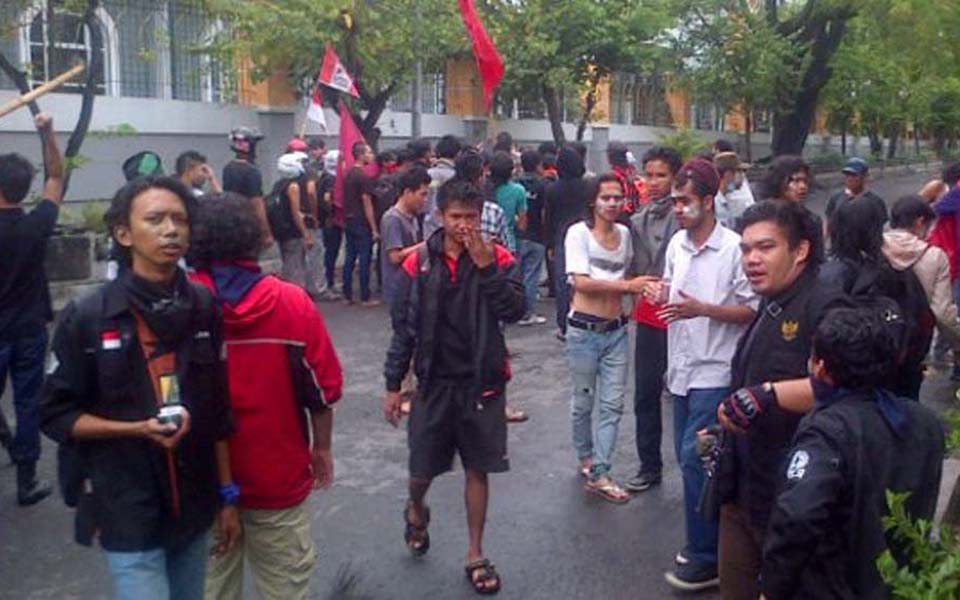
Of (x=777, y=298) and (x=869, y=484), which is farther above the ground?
(x=777, y=298)

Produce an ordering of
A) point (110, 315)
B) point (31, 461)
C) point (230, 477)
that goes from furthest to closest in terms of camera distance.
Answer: point (31, 461) → point (230, 477) → point (110, 315)

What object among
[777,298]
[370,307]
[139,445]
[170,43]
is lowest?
[370,307]

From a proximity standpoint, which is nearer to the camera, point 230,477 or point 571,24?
point 230,477

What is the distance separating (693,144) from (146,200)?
2201cm

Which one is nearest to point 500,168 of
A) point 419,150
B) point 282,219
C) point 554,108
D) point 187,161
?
point 419,150

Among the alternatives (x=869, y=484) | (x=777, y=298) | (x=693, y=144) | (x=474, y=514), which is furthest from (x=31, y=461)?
(x=693, y=144)

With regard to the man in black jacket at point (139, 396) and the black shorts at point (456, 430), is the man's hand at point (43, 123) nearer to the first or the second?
the black shorts at point (456, 430)

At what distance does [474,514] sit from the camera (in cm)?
553

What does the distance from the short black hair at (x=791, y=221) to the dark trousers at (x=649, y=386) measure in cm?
226

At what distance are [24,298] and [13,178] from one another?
641 millimetres

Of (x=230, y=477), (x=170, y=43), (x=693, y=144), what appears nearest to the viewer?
(x=230, y=477)

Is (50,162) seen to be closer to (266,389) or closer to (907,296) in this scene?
(266,389)

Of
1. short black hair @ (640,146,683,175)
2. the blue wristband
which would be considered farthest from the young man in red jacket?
short black hair @ (640,146,683,175)

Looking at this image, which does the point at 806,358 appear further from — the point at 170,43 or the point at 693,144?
the point at 693,144
